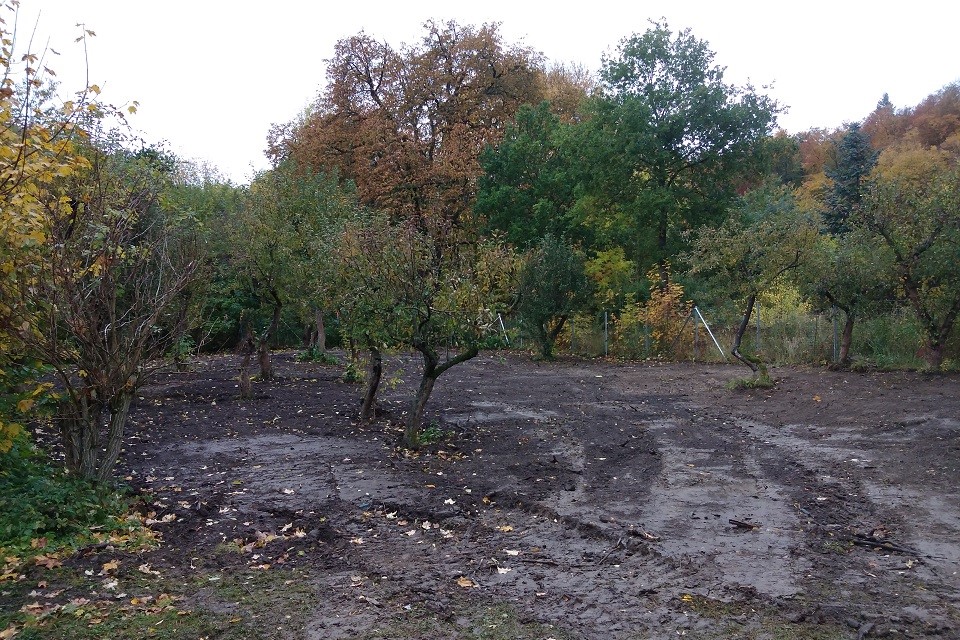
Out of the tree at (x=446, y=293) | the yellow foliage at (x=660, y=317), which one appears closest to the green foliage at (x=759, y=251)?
the tree at (x=446, y=293)

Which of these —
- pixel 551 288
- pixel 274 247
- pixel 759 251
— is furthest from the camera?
pixel 551 288

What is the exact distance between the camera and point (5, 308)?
5.43 metres

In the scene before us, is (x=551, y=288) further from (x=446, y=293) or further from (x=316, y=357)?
(x=446, y=293)

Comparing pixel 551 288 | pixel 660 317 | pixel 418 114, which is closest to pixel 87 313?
pixel 551 288

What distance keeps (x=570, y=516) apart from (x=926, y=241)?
38.2 ft

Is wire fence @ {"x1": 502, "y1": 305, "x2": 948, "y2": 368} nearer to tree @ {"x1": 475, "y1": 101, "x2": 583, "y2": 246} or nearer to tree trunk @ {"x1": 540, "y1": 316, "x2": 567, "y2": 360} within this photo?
tree trunk @ {"x1": 540, "y1": 316, "x2": 567, "y2": 360}

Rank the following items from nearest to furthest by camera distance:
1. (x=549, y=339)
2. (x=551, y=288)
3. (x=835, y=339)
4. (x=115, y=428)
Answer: (x=115, y=428) < (x=835, y=339) < (x=551, y=288) < (x=549, y=339)

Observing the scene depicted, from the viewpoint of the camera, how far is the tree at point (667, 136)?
80.4 ft

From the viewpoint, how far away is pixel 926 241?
1448 centimetres

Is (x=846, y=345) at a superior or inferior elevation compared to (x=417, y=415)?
superior

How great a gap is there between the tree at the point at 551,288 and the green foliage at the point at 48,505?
1777 centimetres

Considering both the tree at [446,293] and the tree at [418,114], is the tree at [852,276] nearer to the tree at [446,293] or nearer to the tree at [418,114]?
the tree at [446,293]

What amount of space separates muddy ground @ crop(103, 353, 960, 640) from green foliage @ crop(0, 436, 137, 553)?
525 mm

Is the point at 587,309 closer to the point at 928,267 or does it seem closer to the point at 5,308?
the point at 928,267
